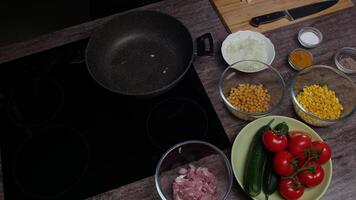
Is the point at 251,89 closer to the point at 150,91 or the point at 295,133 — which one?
the point at 295,133

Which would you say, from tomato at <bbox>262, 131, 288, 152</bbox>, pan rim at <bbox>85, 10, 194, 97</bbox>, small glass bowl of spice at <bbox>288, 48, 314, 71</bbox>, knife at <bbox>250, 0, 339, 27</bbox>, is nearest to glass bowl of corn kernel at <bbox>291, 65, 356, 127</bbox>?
small glass bowl of spice at <bbox>288, 48, 314, 71</bbox>

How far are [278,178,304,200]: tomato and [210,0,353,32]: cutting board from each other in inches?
22.5

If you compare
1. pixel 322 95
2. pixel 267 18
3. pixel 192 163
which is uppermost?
pixel 267 18

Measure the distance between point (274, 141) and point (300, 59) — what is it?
360 millimetres

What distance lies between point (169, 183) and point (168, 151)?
9cm

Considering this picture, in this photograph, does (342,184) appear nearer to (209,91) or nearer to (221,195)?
(221,195)

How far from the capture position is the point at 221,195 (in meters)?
0.92

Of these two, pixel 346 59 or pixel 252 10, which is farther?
pixel 252 10

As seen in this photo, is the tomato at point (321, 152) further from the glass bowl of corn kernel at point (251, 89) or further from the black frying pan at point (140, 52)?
the black frying pan at point (140, 52)

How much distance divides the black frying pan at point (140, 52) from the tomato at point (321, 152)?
0.44 meters

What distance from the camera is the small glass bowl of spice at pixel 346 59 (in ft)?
3.74

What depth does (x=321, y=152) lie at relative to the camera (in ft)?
2.98

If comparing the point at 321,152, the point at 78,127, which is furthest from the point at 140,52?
the point at 321,152

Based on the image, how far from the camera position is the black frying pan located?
1158 mm
